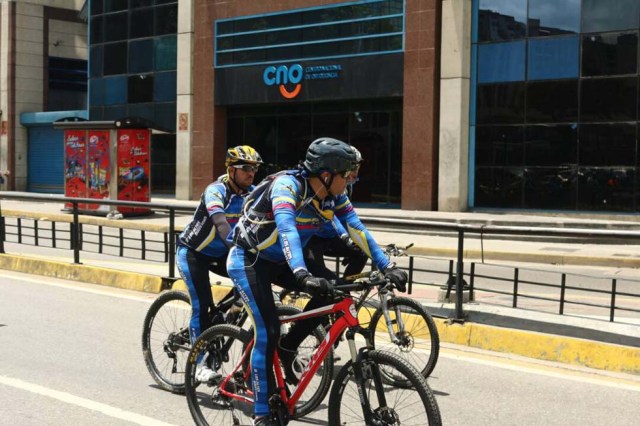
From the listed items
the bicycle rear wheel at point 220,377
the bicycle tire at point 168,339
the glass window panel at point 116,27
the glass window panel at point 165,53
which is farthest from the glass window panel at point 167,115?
Answer: the bicycle rear wheel at point 220,377

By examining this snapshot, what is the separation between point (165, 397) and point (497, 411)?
2.44 meters

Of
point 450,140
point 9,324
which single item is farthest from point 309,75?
point 9,324

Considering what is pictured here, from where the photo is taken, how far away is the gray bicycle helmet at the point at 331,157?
15.3 feet

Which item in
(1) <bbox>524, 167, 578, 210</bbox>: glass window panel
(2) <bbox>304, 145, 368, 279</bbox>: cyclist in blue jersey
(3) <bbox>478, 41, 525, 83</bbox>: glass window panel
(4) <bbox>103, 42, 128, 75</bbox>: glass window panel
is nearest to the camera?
(2) <bbox>304, 145, 368, 279</bbox>: cyclist in blue jersey

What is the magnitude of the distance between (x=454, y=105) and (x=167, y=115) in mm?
14572

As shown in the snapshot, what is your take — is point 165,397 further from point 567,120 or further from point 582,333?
point 567,120

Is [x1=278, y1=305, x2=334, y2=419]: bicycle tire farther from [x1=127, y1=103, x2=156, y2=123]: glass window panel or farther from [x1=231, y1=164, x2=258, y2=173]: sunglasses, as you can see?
[x1=127, y1=103, x2=156, y2=123]: glass window panel

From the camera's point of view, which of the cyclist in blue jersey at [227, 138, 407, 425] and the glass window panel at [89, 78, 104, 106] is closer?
the cyclist in blue jersey at [227, 138, 407, 425]

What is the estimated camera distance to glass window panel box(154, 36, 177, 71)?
36.3 meters

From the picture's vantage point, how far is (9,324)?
8.84 m

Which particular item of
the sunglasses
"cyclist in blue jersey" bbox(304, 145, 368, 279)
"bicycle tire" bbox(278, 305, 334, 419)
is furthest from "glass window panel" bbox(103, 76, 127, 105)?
"bicycle tire" bbox(278, 305, 334, 419)

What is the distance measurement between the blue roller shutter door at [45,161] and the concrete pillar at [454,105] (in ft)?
80.4

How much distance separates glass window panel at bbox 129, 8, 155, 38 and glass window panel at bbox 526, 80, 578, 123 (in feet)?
60.9

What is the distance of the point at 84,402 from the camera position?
6062 millimetres
